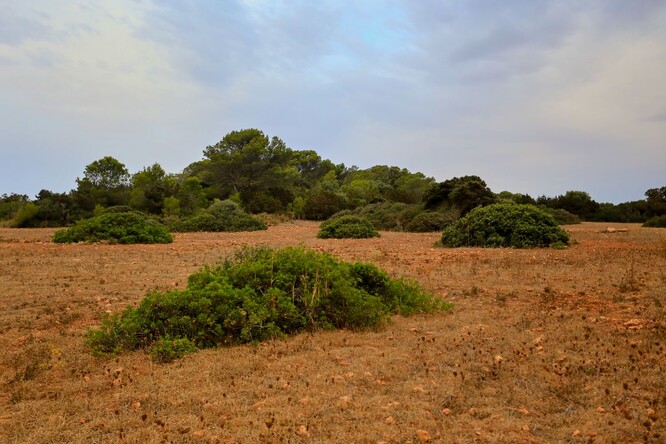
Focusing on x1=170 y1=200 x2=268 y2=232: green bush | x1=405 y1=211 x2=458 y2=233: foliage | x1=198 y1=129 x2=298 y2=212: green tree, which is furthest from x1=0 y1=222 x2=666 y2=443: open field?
x1=198 y1=129 x2=298 y2=212: green tree

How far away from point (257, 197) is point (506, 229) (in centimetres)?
2533

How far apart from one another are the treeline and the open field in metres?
17.9

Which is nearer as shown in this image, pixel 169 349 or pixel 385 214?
pixel 169 349

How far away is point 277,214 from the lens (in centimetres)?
3578

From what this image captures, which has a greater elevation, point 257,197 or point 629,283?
point 257,197

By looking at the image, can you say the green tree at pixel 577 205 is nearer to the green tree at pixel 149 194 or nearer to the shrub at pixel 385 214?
the shrub at pixel 385 214

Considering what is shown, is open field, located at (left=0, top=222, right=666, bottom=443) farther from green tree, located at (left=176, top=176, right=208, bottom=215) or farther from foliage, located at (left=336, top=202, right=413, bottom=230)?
green tree, located at (left=176, top=176, right=208, bottom=215)

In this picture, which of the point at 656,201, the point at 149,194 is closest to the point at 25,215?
the point at 149,194

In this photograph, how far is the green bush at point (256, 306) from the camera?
5367 millimetres

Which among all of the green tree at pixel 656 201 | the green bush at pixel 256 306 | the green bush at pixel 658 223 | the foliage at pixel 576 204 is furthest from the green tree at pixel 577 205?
the green bush at pixel 256 306

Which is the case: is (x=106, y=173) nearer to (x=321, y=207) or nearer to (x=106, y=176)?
(x=106, y=176)

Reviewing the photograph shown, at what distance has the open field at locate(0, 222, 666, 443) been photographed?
341cm

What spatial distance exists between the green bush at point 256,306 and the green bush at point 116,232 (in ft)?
36.8

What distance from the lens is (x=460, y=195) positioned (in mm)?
24297
